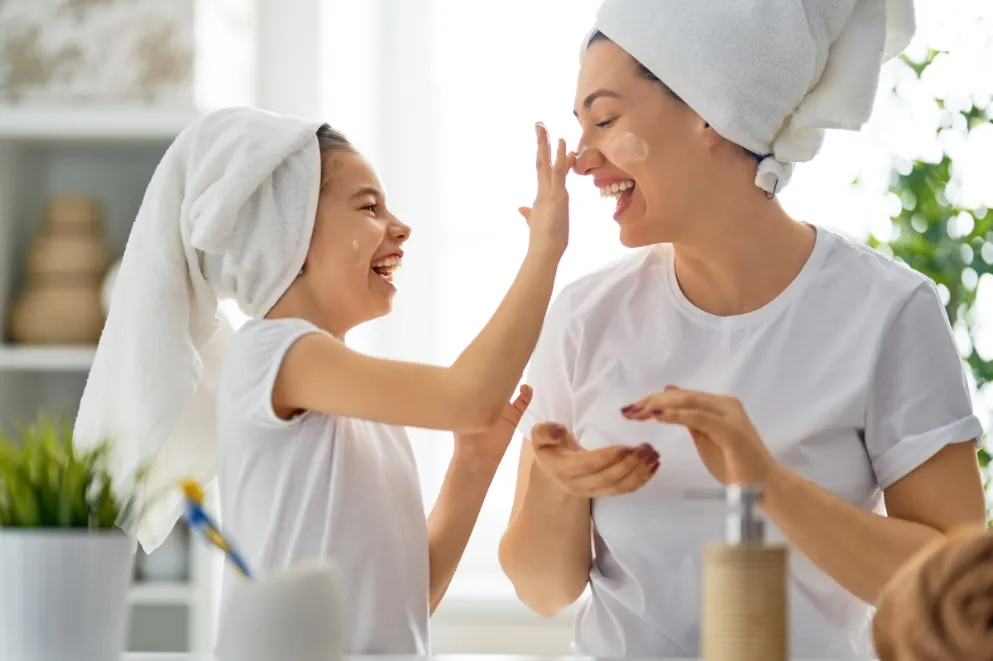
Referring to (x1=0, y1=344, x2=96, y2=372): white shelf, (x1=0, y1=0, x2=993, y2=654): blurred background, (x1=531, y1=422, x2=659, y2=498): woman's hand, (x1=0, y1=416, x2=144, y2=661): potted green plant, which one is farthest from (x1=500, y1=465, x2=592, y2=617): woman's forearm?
(x1=0, y1=344, x2=96, y2=372): white shelf

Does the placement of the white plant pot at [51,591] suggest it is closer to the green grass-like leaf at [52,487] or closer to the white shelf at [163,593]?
the green grass-like leaf at [52,487]

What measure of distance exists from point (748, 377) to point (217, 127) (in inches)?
28.3

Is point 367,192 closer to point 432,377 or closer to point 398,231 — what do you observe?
point 398,231

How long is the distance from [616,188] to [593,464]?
0.44 metres

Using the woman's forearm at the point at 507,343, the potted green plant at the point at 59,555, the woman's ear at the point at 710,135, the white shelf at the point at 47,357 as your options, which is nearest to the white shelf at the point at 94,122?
the white shelf at the point at 47,357

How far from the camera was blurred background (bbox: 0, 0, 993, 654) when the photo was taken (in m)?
2.54

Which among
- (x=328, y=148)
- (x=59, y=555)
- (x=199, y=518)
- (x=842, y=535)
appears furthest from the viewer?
(x=328, y=148)

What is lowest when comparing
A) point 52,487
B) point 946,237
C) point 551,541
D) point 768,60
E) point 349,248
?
point 551,541

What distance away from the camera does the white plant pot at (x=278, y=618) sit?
95 centimetres

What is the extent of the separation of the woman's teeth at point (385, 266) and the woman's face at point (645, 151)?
0.90 feet

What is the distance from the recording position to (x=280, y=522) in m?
1.34

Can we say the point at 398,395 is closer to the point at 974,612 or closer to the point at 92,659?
the point at 92,659

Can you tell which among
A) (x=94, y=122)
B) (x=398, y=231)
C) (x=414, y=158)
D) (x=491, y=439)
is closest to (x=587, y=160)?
(x=398, y=231)

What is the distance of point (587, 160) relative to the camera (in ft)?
5.30
